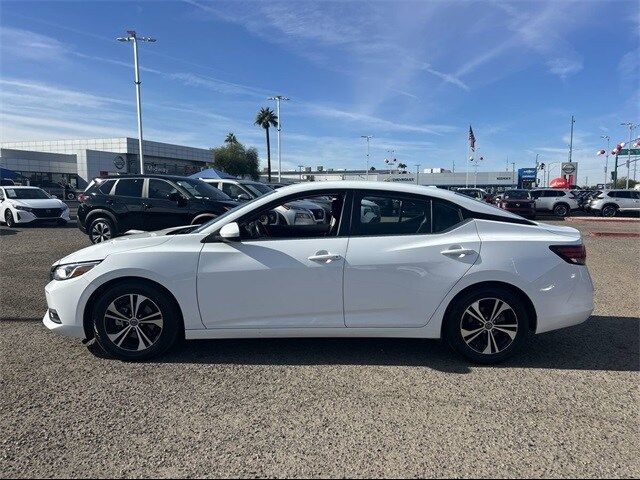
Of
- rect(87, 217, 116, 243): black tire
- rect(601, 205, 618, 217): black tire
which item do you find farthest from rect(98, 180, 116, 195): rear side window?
rect(601, 205, 618, 217): black tire

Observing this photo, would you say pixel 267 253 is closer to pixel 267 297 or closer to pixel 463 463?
pixel 267 297

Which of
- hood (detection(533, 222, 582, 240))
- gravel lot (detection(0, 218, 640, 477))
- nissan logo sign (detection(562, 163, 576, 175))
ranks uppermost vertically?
nissan logo sign (detection(562, 163, 576, 175))

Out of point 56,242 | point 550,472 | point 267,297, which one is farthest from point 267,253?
point 56,242

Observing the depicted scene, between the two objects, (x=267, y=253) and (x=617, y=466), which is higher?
(x=267, y=253)

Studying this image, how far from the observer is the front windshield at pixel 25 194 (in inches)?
629

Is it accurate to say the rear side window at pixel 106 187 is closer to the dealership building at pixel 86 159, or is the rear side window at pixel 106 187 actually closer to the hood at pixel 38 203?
the hood at pixel 38 203

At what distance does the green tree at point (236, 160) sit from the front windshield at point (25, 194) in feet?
167

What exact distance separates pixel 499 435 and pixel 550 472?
39cm

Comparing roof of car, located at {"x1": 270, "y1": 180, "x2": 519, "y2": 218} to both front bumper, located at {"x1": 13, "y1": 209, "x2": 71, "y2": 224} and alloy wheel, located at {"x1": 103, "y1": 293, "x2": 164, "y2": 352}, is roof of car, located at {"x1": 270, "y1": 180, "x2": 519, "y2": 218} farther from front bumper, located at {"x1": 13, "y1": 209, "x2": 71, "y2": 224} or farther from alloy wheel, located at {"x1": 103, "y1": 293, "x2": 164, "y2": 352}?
front bumper, located at {"x1": 13, "y1": 209, "x2": 71, "y2": 224}

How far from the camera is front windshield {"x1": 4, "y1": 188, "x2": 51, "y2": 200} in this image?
15969 millimetres

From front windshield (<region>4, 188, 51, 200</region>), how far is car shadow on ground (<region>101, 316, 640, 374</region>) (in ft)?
48.1

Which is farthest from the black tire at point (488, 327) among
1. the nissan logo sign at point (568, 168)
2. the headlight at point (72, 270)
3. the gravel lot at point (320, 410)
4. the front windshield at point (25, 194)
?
the nissan logo sign at point (568, 168)

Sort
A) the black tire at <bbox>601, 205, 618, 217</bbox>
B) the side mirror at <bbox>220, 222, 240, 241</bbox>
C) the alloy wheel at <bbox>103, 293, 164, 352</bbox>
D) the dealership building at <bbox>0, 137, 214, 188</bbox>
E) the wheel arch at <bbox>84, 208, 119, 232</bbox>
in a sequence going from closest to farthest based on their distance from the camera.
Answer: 1. the side mirror at <bbox>220, 222, 240, 241</bbox>
2. the alloy wheel at <bbox>103, 293, 164, 352</bbox>
3. the wheel arch at <bbox>84, 208, 119, 232</bbox>
4. the black tire at <bbox>601, 205, 618, 217</bbox>
5. the dealership building at <bbox>0, 137, 214, 188</bbox>

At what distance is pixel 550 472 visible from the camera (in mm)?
2508
